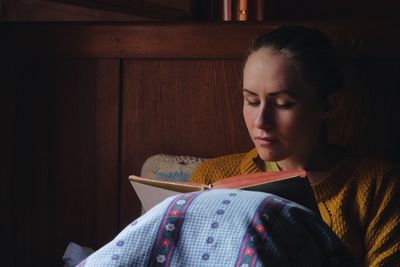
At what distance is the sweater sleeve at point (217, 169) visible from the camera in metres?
1.51

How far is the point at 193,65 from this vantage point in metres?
1.68

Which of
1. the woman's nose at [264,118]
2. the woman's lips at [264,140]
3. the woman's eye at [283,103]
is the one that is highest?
the woman's eye at [283,103]

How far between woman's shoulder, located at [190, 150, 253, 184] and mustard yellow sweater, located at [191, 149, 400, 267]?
0.20m

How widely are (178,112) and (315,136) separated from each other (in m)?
0.41

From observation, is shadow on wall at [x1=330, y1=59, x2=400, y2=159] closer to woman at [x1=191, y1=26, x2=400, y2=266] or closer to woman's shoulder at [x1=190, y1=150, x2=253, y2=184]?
woman at [x1=191, y1=26, x2=400, y2=266]

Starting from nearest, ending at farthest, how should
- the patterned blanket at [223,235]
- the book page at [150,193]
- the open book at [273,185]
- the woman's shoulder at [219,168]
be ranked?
the patterned blanket at [223,235], the open book at [273,185], the book page at [150,193], the woman's shoulder at [219,168]

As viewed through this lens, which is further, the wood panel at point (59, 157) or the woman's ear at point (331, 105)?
the wood panel at point (59, 157)

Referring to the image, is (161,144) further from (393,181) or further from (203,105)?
(393,181)

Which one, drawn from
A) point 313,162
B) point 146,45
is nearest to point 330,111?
point 313,162

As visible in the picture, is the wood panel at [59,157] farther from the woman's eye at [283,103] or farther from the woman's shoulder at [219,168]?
the woman's eye at [283,103]

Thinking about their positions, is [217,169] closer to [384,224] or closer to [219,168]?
[219,168]

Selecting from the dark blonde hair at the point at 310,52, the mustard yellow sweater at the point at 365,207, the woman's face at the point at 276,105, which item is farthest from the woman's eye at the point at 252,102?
the mustard yellow sweater at the point at 365,207

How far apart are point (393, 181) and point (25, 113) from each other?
97 centimetres

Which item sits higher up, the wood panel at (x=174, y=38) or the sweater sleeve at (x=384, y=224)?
the wood panel at (x=174, y=38)
